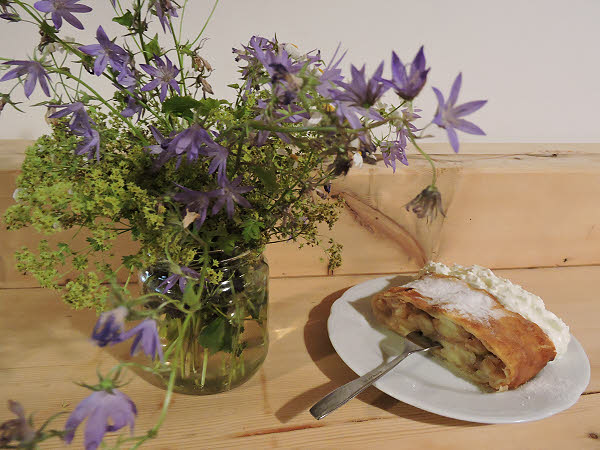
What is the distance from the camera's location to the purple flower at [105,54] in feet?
1.45

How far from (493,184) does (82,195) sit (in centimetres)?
83

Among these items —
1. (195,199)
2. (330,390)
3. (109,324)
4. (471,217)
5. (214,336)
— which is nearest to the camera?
(109,324)

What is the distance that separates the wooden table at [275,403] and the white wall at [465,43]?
1.46 feet

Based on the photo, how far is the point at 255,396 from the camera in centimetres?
66

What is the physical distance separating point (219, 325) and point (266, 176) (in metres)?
0.20

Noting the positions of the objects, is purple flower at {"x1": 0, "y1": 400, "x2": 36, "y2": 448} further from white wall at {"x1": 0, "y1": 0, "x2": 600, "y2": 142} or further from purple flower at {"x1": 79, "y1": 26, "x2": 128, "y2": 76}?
white wall at {"x1": 0, "y1": 0, "x2": 600, "y2": 142}

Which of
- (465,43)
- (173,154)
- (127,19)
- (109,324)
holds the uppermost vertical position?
(465,43)

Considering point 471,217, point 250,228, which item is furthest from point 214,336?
point 471,217

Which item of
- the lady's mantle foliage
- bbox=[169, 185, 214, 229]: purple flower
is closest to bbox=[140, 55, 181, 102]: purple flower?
the lady's mantle foliage

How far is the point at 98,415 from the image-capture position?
34cm

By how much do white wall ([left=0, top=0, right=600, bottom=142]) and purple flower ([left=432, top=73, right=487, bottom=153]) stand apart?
610 mm

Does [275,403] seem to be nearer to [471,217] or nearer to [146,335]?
[146,335]

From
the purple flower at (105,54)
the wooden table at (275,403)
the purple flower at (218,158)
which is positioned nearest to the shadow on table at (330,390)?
the wooden table at (275,403)

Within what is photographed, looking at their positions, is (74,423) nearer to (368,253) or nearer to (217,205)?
(217,205)
